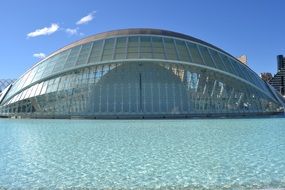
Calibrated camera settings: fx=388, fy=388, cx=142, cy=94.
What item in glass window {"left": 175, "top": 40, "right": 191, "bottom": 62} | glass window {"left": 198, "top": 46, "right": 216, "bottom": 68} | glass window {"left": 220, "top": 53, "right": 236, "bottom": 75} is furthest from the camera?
glass window {"left": 220, "top": 53, "right": 236, "bottom": 75}

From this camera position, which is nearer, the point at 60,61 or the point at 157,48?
the point at 157,48

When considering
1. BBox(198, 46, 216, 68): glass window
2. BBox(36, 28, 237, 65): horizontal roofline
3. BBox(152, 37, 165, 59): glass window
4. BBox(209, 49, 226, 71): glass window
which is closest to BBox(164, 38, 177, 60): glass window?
BBox(152, 37, 165, 59): glass window

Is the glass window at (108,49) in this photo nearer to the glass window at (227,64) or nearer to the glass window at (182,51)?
the glass window at (182,51)

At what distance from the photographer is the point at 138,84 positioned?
37.7m

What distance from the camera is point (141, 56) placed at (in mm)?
37094

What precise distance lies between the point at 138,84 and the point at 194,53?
6.47 meters

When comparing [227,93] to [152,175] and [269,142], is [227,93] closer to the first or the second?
[269,142]

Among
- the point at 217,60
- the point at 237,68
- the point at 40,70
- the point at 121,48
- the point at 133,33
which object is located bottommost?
the point at 237,68

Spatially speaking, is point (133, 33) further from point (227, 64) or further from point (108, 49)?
point (227, 64)

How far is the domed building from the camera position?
36.4m

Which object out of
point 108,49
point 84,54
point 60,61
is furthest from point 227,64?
point 60,61

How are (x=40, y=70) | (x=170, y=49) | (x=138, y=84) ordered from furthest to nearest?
1. (x=40, y=70)
2. (x=170, y=49)
3. (x=138, y=84)

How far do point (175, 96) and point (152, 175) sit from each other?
90.5 feet

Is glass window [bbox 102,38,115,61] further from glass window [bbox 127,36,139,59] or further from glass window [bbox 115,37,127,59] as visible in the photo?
A: glass window [bbox 127,36,139,59]
